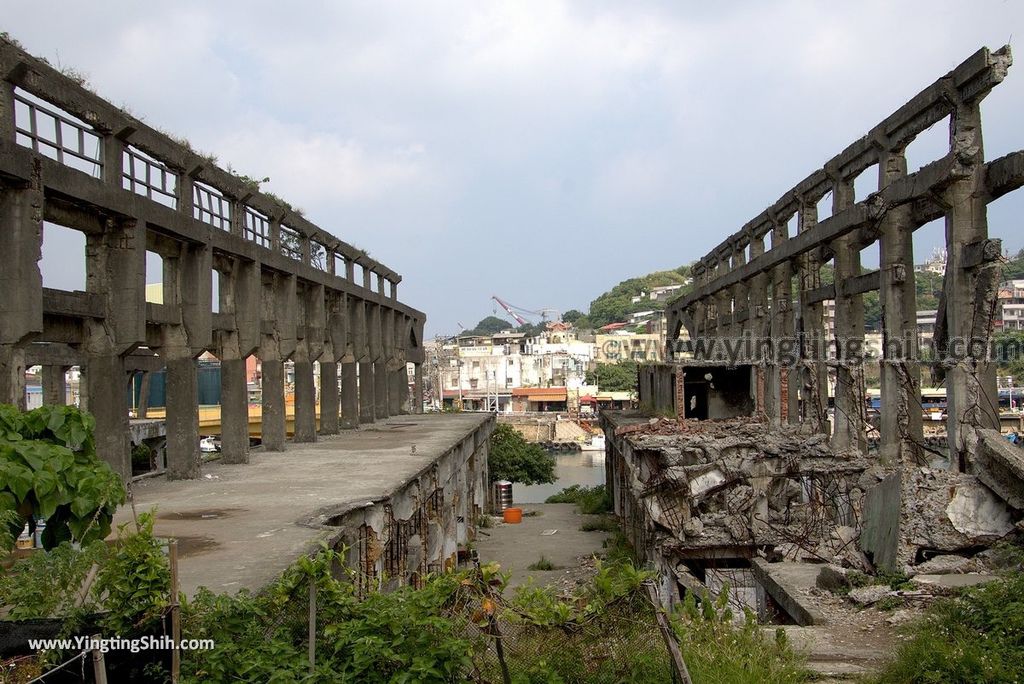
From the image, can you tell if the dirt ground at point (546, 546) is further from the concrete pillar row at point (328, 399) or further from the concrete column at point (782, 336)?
the concrete column at point (782, 336)

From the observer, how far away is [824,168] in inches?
728

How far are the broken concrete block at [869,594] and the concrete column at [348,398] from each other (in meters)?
18.9

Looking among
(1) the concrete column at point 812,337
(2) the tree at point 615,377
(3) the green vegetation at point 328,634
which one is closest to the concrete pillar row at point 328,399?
(1) the concrete column at point 812,337

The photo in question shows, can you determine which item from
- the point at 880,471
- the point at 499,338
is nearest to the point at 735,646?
the point at 880,471

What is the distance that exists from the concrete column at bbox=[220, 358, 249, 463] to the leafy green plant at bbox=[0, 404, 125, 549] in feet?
38.2

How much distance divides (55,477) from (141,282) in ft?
27.5

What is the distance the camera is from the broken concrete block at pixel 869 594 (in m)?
9.20

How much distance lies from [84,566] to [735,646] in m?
4.45

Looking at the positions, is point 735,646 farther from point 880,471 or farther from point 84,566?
point 880,471

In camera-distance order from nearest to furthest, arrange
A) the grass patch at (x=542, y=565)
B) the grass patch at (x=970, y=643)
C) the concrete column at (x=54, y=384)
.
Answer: the grass patch at (x=970, y=643) < the grass patch at (x=542, y=565) < the concrete column at (x=54, y=384)

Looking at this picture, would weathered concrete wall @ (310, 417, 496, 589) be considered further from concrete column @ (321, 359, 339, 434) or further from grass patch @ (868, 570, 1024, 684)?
concrete column @ (321, 359, 339, 434)

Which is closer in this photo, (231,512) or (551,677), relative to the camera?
(551,677)

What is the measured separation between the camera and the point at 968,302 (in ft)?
42.0

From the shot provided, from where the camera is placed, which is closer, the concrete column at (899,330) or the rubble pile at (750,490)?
the rubble pile at (750,490)
